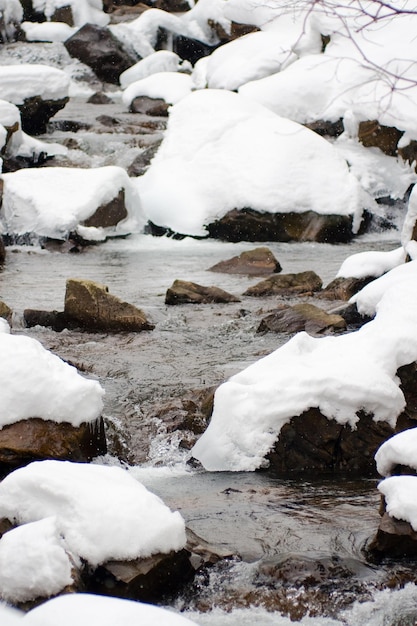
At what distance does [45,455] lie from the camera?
4586 millimetres

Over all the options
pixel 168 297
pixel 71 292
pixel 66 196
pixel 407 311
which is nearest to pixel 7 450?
pixel 407 311

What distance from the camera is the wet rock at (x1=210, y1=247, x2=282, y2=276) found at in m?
10.5

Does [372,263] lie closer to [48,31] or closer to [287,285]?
[287,285]

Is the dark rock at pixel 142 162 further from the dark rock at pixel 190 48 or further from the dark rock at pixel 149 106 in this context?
the dark rock at pixel 190 48

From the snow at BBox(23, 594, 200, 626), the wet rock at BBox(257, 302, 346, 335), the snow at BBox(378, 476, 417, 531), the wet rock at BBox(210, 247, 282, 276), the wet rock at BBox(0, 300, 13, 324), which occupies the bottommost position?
the wet rock at BBox(210, 247, 282, 276)

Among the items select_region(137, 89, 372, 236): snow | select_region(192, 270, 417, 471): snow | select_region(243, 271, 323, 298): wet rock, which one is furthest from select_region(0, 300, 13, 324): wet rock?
select_region(137, 89, 372, 236): snow

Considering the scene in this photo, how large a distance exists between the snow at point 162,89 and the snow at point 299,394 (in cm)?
1387

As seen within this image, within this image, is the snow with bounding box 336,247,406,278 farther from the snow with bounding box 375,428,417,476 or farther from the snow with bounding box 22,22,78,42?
the snow with bounding box 22,22,78,42

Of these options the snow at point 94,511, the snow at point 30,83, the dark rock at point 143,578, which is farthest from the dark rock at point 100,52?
the dark rock at point 143,578

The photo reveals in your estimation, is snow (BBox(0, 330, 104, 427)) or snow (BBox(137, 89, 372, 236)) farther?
snow (BBox(137, 89, 372, 236))

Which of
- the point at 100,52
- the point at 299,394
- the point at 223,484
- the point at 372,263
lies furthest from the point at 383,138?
the point at 223,484

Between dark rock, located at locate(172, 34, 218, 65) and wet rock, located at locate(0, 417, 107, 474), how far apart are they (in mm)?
19729

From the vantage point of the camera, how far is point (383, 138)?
1467 centimetres

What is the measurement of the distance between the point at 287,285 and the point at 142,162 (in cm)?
581
